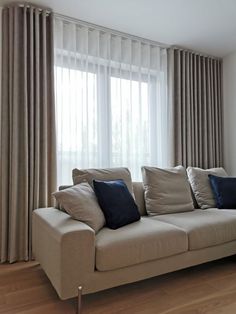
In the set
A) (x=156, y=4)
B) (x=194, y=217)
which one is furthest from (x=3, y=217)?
(x=156, y=4)

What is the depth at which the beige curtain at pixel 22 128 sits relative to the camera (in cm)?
257

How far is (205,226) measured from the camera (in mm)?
2301

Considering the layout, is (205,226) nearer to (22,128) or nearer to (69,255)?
(69,255)

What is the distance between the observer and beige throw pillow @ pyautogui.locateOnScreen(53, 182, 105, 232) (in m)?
1.94

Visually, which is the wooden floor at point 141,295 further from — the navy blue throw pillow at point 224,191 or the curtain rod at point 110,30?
the curtain rod at point 110,30

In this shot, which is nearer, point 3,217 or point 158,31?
point 3,217

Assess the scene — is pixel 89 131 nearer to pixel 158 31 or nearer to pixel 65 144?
pixel 65 144

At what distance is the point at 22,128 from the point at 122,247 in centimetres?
155

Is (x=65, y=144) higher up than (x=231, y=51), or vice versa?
(x=231, y=51)

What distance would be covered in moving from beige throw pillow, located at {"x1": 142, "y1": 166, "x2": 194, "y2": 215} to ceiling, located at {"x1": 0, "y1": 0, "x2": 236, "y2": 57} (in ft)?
5.45

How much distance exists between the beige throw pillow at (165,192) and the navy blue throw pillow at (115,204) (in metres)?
0.46

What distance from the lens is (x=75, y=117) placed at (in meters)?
2.98

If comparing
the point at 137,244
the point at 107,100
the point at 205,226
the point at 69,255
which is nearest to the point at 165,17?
the point at 107,100

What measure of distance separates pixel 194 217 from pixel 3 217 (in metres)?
1.83
